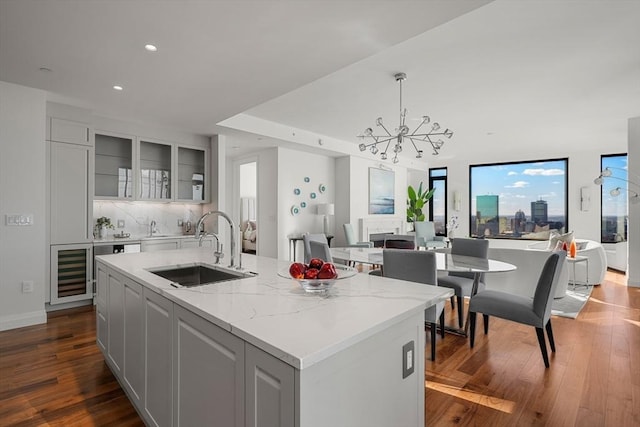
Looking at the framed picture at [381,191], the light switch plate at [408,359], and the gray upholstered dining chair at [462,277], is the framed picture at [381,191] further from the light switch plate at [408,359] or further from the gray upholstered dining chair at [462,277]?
the light switch plate at [408,359]

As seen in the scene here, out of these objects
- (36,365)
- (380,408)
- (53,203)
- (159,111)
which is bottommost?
(36,365)

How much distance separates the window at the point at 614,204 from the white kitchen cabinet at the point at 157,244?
29.1 feet

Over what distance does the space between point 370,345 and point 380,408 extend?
0.26 metres

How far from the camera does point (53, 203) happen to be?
378 cm

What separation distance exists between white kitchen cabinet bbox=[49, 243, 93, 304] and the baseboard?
29 centimetres

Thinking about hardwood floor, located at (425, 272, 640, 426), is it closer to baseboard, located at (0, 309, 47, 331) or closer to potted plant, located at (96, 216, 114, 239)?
baseboard, located at (0, 309, 47, 331)

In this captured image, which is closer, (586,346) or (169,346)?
(169,346)

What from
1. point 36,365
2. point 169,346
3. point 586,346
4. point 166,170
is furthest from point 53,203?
point 586,346

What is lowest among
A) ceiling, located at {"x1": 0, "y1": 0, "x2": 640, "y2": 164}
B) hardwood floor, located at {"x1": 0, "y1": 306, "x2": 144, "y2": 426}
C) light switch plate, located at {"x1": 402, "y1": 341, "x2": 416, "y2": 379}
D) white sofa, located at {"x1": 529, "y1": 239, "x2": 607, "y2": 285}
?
hardwood floor, located at {"x1": 0, "y1": 306, "x2": 144, "y2": 426}

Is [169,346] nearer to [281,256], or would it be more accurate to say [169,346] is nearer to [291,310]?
[291,310]

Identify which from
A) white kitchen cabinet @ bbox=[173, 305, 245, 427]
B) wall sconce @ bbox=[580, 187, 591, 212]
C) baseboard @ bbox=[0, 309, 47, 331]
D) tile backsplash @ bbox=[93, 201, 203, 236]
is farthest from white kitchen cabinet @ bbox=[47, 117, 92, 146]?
wall sconce @ bbox=[580, 187, 591, 212]

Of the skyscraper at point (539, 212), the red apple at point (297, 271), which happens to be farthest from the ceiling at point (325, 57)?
the skyscraper at point (539, 212)

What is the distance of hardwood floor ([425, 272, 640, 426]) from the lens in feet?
6.31

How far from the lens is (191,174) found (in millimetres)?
5219
